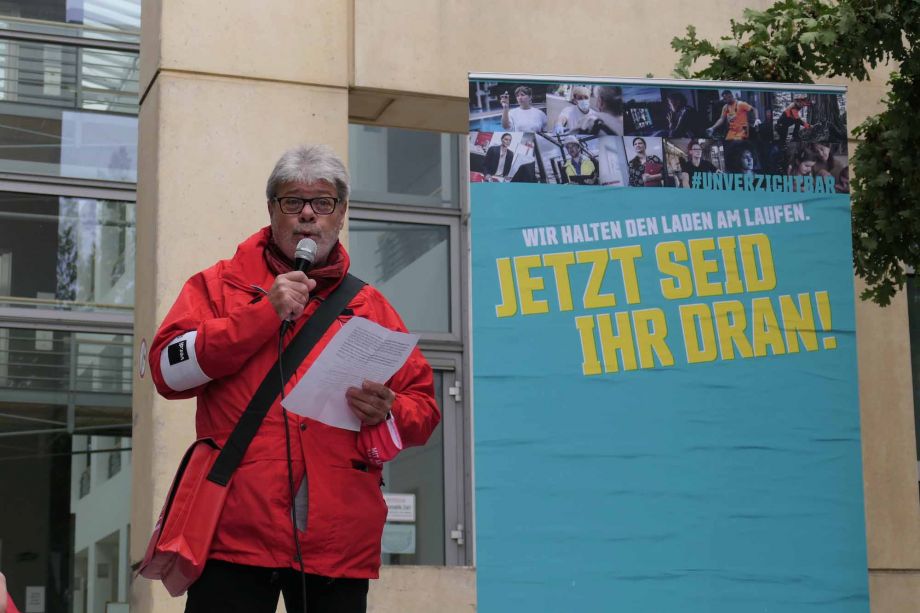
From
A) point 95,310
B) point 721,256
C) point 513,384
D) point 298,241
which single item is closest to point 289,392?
point 298,241

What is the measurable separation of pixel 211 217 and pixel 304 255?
A: 281cm

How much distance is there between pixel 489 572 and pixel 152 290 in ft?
7.11

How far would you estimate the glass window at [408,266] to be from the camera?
9227mm

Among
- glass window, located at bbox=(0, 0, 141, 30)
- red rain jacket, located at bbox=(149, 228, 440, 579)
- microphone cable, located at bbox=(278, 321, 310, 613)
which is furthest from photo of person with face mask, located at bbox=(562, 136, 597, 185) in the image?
glass window, located at bbox=(0, 0, 141, 30)

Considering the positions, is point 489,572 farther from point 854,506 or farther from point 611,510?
point 854,506

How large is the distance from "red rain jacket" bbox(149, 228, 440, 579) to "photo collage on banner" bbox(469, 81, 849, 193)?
1671mm

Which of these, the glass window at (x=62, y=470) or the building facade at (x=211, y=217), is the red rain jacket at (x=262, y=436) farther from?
the glass window at (x=62, y=470)

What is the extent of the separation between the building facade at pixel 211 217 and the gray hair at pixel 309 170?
217cm

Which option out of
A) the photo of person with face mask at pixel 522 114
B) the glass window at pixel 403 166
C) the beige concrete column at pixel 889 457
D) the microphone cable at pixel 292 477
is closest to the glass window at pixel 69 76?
the glass window at pixel 403 166

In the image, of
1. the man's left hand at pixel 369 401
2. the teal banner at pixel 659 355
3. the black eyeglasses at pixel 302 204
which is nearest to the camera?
the man's left hand at pixel 369 401

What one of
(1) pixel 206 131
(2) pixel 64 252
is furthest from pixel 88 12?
(1) pixel 206 131

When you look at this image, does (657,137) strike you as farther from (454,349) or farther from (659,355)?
(454,349)

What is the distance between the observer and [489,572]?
5.11m

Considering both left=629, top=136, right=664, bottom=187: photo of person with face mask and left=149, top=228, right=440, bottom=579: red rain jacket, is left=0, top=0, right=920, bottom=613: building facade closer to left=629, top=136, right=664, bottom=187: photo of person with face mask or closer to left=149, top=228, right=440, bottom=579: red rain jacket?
left=629, top=136, right=664, bottom=187: photo of person with face mask
